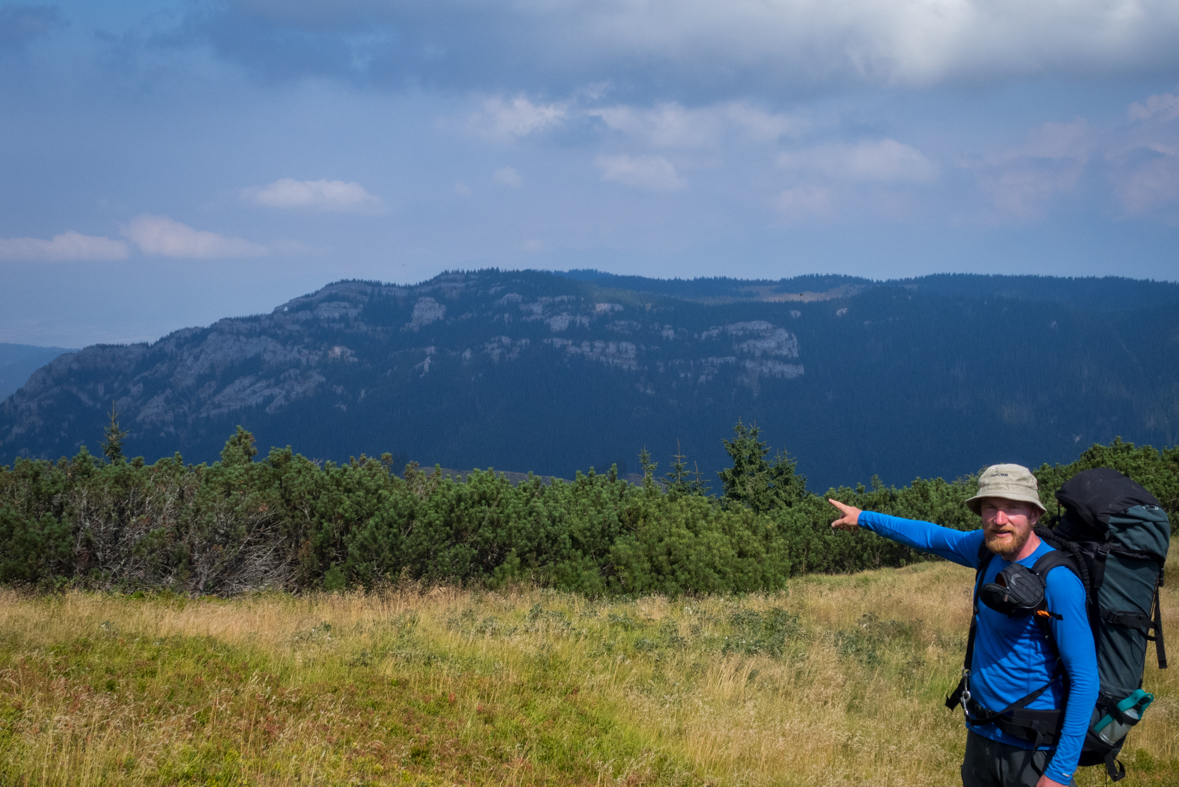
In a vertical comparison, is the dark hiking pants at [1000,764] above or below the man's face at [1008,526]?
below

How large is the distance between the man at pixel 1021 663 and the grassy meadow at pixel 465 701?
72.0 inches

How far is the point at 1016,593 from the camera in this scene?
3492mm

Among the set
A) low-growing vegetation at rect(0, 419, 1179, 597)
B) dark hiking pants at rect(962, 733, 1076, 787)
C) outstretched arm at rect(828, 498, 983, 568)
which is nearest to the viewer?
dark hiking pants at rect(962, 733, 1076, 787)

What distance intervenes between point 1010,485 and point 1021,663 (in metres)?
0.87

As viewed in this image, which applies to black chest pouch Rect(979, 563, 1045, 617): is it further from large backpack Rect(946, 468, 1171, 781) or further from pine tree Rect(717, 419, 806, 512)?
pine tree Rect(717, 419, 806, 512)

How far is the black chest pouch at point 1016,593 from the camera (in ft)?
11.4

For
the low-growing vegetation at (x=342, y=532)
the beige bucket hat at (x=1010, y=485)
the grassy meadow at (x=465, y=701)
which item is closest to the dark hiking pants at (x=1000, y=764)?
the beige bucket hat at (x=1010, y=485)

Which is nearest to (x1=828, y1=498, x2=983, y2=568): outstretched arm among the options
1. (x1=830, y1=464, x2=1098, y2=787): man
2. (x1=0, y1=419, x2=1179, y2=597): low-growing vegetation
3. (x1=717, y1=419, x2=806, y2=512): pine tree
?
(x1=830, y1=464, x2=1098, y2=787): man

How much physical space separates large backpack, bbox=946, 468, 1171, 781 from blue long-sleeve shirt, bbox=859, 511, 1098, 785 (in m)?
0.05

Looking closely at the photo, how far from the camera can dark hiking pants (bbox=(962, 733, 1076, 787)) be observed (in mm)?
3574

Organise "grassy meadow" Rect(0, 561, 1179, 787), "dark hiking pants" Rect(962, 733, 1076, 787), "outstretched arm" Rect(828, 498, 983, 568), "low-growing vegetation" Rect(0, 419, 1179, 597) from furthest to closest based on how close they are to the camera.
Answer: "low-growing vegetation" Rect(0, 419, 1179, 597), "grassy meadow" Rect(0, 561, 1179, 787), "outstretched arm" Rect(828, 498, 983, 568), "dark hiking pants" Rect(962, 733, 1076, 787)

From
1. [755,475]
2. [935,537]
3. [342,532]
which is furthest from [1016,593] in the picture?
[755,475]

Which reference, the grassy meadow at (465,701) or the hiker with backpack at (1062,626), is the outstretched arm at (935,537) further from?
the grassy meadow at (465,701)

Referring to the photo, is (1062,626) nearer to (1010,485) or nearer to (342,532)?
(1010,485)
